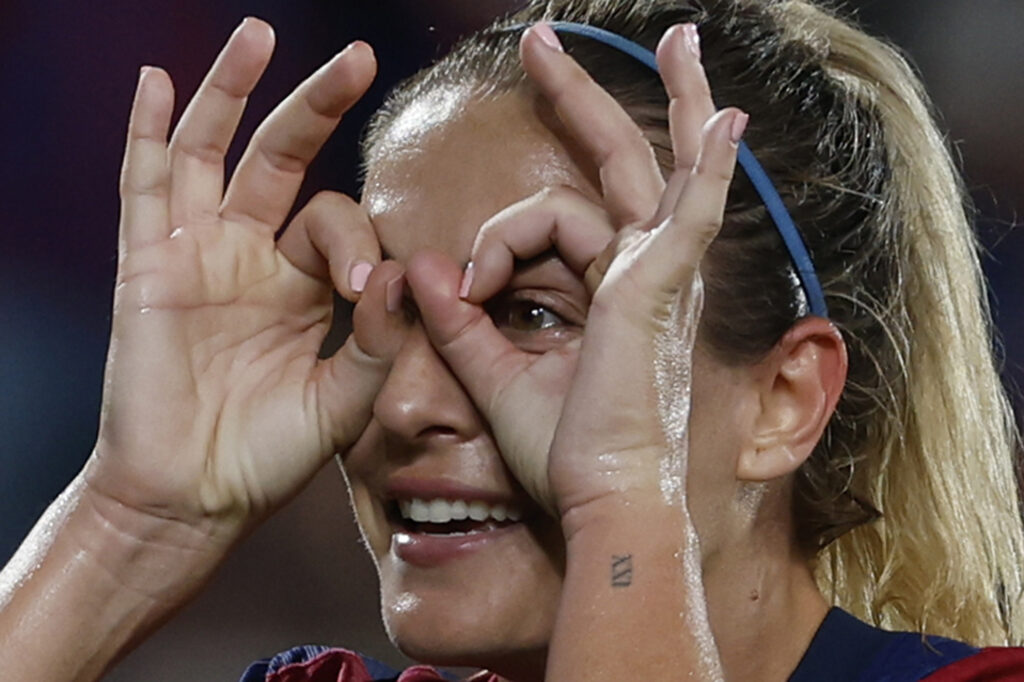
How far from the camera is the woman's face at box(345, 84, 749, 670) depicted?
122 centimetres

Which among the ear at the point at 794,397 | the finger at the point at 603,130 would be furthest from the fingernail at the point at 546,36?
the ear at the point at 794,397

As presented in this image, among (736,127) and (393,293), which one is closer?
(736,127)

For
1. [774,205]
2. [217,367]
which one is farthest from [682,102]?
[217,367]

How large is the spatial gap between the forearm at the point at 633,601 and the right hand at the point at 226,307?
11.6 inches

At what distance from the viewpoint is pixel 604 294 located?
1057 millimetres

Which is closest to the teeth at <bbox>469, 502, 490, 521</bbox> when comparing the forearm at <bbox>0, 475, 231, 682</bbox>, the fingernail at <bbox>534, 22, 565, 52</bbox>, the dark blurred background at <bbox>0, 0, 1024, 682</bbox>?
the forearm at <bbox>0, 475, 231, 682</bbox>

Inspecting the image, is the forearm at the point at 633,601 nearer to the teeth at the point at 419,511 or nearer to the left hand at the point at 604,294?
the left hand at the point at 604,294

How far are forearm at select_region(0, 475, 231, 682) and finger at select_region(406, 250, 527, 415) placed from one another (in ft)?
0.96

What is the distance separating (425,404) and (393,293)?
0.31 feet

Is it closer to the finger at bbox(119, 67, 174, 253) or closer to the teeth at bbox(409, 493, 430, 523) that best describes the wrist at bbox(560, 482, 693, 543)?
the teeth at bbox(409, 493, 430, 523)

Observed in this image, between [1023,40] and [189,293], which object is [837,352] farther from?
[1023,40]

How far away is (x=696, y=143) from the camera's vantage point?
3.43 ft

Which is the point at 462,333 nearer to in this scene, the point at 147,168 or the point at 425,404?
the point at 425,404

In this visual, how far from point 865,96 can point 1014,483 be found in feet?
1.33
